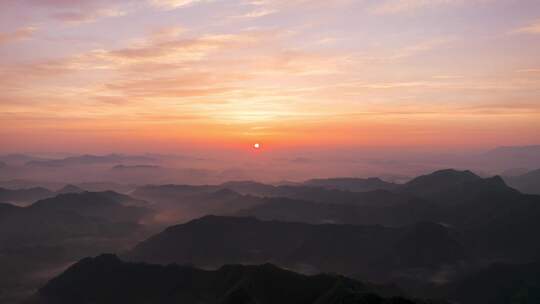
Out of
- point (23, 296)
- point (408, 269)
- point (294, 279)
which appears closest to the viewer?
point (294, 279)

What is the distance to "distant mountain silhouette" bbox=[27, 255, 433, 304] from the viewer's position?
12275cm

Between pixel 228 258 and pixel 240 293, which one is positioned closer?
pixel 240 293

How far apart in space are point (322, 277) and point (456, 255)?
303 feet

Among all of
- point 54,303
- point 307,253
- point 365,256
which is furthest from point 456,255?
point 54,303

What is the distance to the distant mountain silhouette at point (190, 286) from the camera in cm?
12275

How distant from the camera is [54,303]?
15025 cm

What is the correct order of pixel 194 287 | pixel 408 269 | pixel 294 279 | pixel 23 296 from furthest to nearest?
pixel 408 269
pixel 23 296
pixel 194 287
pixel 294 279

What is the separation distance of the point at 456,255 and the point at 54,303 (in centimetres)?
15557

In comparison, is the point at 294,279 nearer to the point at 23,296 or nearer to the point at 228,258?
the point at 228,258

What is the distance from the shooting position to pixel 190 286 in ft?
470

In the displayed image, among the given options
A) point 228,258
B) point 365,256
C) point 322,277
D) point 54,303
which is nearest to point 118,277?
point 54,303

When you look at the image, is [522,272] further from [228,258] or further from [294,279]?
[228,258]

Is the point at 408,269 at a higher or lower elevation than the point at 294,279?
lower

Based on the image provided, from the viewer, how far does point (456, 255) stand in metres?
194
